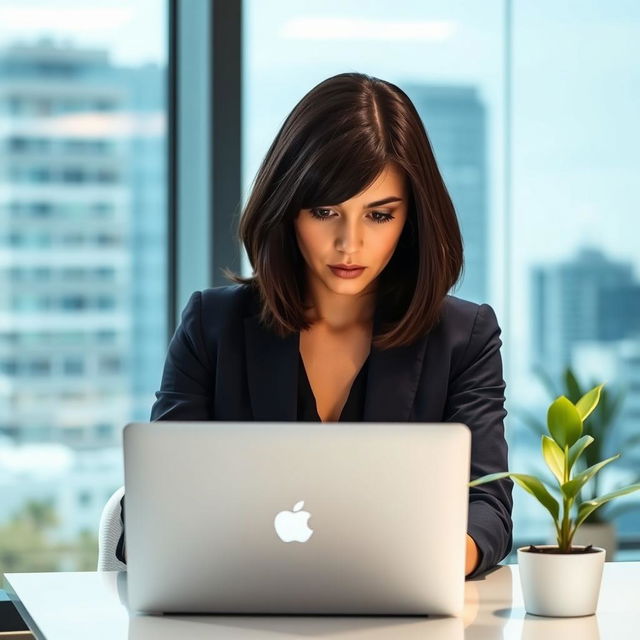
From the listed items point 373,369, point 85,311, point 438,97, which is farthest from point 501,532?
point 438,97

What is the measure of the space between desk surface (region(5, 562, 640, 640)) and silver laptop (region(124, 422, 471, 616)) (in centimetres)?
4

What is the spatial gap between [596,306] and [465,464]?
10.8 feet

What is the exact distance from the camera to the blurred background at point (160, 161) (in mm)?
3955

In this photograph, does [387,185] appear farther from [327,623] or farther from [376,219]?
[327,623]

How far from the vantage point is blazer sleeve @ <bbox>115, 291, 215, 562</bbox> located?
2.21m

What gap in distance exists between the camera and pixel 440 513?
1432 millimetres

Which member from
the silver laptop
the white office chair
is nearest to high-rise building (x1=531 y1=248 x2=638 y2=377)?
the white office chair

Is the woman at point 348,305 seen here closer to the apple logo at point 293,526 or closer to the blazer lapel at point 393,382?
the blazer lapel at point 393,382

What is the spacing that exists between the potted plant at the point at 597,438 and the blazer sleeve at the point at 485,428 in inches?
85.7

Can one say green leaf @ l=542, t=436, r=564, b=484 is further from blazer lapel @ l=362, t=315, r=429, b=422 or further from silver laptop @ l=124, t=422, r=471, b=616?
blazer lapel @ l=362, t=315, r=429, b=422

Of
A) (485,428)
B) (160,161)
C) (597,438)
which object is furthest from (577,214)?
(485,428)

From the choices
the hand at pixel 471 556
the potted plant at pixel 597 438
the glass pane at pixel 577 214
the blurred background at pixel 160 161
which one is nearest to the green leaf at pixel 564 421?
the hand at pixel 471 556

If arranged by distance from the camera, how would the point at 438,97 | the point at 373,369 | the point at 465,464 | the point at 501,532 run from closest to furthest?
1. the point at 465,464
2. the point at 501,532
3. the point at 373,369
4. the point at 438,97

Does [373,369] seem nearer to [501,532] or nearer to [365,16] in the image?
[501,532]
